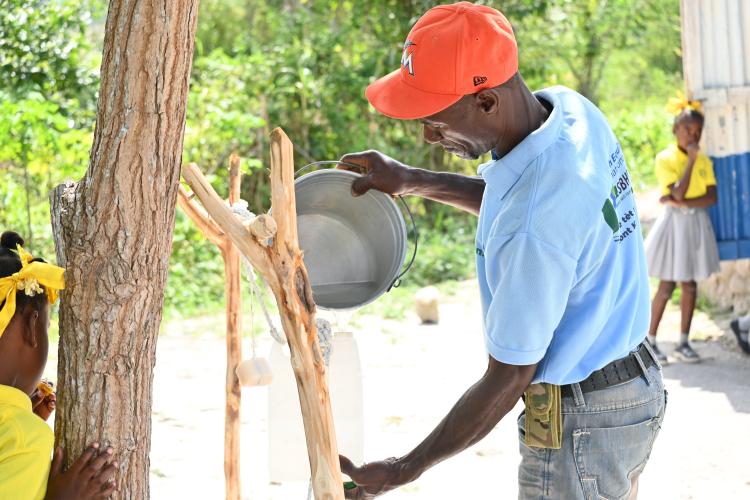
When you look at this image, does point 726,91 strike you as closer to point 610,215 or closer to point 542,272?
point 610,215

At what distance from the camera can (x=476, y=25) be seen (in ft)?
6.17

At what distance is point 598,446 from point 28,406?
127cm

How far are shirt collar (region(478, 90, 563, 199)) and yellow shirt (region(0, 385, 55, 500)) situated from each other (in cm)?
112

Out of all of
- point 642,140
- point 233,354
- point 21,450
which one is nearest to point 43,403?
point 21,450

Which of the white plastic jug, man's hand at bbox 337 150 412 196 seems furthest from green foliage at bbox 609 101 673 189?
man's hand at bbox 337 150 412 196

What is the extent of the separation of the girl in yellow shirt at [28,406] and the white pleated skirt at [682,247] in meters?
4.20

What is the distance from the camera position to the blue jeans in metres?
1.95

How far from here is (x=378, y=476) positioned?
1960mm

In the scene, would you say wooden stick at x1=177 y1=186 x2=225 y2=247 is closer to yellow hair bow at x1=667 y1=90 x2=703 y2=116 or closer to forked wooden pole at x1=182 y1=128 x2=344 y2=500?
forked wooden pole at x1=182 y1=128 x2=344 y2=500

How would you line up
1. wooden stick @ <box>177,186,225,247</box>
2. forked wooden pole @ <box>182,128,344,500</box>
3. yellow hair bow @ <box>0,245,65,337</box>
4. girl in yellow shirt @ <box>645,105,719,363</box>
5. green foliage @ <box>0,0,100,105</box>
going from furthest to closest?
1. green foliage @ <box>0,0,100,105</box>
2. girl in yellow shirt @ <box>645,105,719,363</box>
3. wooden stick @ <box>177,186,225,247</box>
4. yellow hair bow @ <box>0,245,65,337</box>
5. forked wooden pole @ <box>182,128,344,500</box>

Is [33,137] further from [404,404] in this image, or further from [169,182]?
[169,182]

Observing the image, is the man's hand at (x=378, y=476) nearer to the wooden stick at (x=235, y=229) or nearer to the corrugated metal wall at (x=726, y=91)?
the wooden stick at (x=235, y=229)

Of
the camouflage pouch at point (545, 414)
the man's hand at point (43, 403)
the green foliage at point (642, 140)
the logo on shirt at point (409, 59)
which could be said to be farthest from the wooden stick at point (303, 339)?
the green foliage at point (642, 140)

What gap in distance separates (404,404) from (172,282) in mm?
3134
